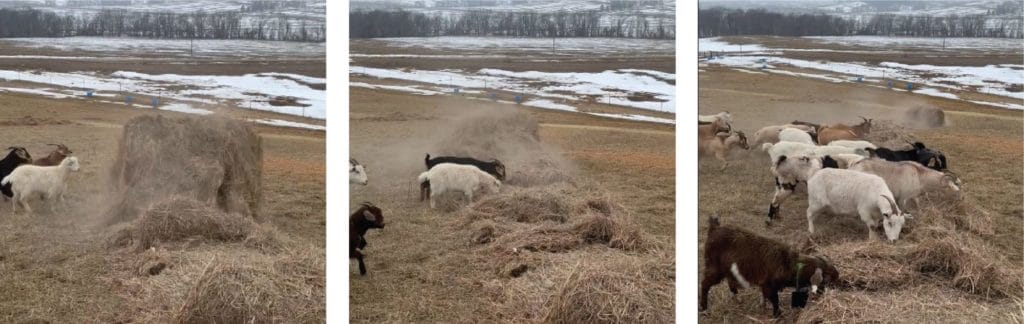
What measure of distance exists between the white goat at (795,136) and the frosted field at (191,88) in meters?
1.83

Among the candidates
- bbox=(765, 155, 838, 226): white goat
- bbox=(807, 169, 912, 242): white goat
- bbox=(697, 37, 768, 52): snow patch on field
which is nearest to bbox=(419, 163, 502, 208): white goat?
bbox=(697, 37, 768, 52): snow patch on field

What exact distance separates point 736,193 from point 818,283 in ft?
1.64

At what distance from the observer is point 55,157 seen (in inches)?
185

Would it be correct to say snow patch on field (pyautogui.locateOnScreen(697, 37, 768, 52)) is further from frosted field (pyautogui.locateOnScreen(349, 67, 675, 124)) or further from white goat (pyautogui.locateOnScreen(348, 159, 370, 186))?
white goat (pyautogui.locateOnScreen(348, 159, 370, 186))

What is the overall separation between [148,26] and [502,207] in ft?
5.34

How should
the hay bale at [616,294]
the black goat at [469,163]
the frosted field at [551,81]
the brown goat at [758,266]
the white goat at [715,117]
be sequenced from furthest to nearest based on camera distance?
1. the black goat at [469,163]
2. the frosted field at [551,81]
3. the white goat at [715,117]
4. the hay bale at [616,294]
5. the brown goat at [758,266]

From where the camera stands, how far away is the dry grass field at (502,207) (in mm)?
4531

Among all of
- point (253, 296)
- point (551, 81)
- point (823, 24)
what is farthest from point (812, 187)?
point (253, 296)

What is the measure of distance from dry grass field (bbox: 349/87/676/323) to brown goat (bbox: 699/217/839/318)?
18cm

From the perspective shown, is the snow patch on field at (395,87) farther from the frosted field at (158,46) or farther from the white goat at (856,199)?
the white goat at (856,199)

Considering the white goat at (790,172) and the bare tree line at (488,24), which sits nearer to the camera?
the white goat at (790,172)

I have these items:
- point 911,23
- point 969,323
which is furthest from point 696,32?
point 969,323

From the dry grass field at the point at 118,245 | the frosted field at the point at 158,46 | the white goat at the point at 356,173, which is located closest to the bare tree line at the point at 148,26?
the frosted field at the point at 158,46

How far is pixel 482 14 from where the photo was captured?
4.66m
